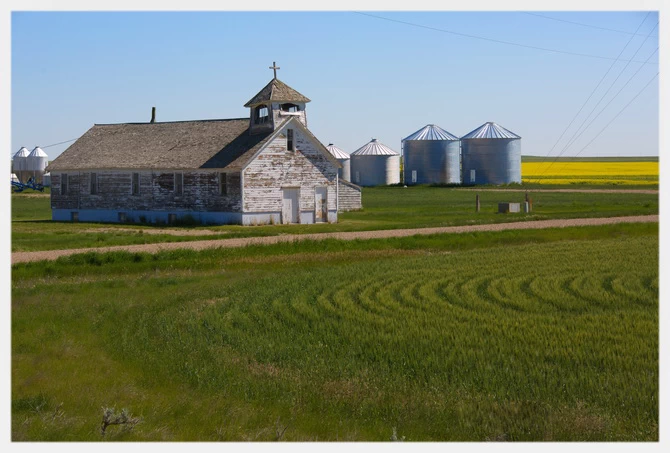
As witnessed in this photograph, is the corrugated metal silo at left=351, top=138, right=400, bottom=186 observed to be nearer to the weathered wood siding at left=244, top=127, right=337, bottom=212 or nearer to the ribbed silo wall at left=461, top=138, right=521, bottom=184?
the ribbed silo wall at left=461, top=138, right=521, bottom=184

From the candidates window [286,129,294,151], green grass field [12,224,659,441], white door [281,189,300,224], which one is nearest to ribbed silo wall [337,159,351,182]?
white door [281,189,300,224]

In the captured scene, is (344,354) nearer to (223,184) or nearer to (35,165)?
(223,184)

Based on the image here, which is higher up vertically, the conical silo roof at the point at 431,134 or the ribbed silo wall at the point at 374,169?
the conical silo roof at the point at 431,134

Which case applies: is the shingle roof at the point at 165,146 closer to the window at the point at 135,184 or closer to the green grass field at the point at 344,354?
the window at the point at 135,184

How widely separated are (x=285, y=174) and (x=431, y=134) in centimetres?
5351

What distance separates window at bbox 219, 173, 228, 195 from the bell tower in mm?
3568

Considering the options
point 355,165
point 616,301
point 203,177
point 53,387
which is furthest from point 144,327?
point 355,165

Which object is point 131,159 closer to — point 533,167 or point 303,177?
point 303,177

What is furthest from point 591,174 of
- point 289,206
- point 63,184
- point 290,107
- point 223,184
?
point 223,184

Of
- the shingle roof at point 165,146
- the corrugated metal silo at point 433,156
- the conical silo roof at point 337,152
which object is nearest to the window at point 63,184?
the shingle roof at point 165,146

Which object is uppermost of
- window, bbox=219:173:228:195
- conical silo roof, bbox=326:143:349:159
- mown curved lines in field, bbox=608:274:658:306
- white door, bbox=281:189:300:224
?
conical silo roof, bbox=326:143:349:159

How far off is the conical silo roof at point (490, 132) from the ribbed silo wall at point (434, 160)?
7.98 feet

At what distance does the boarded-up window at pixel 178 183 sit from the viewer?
49.6 metres

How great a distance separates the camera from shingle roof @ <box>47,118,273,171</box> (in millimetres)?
49000
